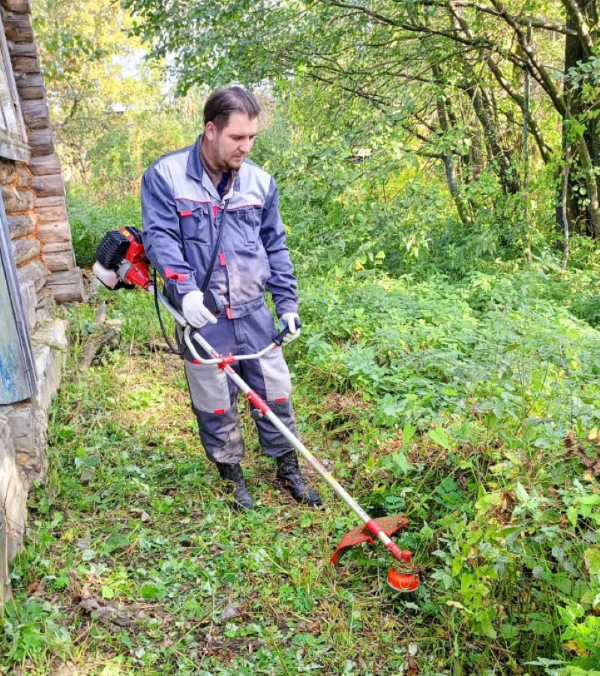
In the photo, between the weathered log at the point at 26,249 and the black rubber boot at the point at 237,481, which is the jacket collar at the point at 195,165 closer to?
the black rubber boot at the point at 237,481

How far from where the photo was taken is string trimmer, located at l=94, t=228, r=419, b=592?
2.58 metres

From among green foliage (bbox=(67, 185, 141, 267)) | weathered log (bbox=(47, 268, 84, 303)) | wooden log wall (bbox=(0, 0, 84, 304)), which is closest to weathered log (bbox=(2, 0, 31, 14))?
wooden log wall (bbox=(0, 0, 84, 304))

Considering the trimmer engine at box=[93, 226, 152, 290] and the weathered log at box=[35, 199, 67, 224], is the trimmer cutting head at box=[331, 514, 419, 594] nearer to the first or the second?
the trimmer engine at box=[93, 226, 152, 290]

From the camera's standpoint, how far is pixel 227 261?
2.96m

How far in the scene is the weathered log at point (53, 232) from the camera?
570 cm

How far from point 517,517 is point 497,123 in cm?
712

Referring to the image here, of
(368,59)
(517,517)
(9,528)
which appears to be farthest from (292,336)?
(368,59)

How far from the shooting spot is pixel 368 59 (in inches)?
278

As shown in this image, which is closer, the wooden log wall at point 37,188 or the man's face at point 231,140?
the man's face at point 231,140

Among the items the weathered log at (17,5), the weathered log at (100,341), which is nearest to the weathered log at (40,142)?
the weathered log at (17,5)

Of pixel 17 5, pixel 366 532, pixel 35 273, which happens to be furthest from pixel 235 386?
pixel 17 5

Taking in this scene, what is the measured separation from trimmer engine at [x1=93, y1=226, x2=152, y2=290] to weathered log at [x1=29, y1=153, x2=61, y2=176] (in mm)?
3136

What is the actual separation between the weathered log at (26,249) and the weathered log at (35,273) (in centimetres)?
6

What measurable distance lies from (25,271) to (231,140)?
112 inches
